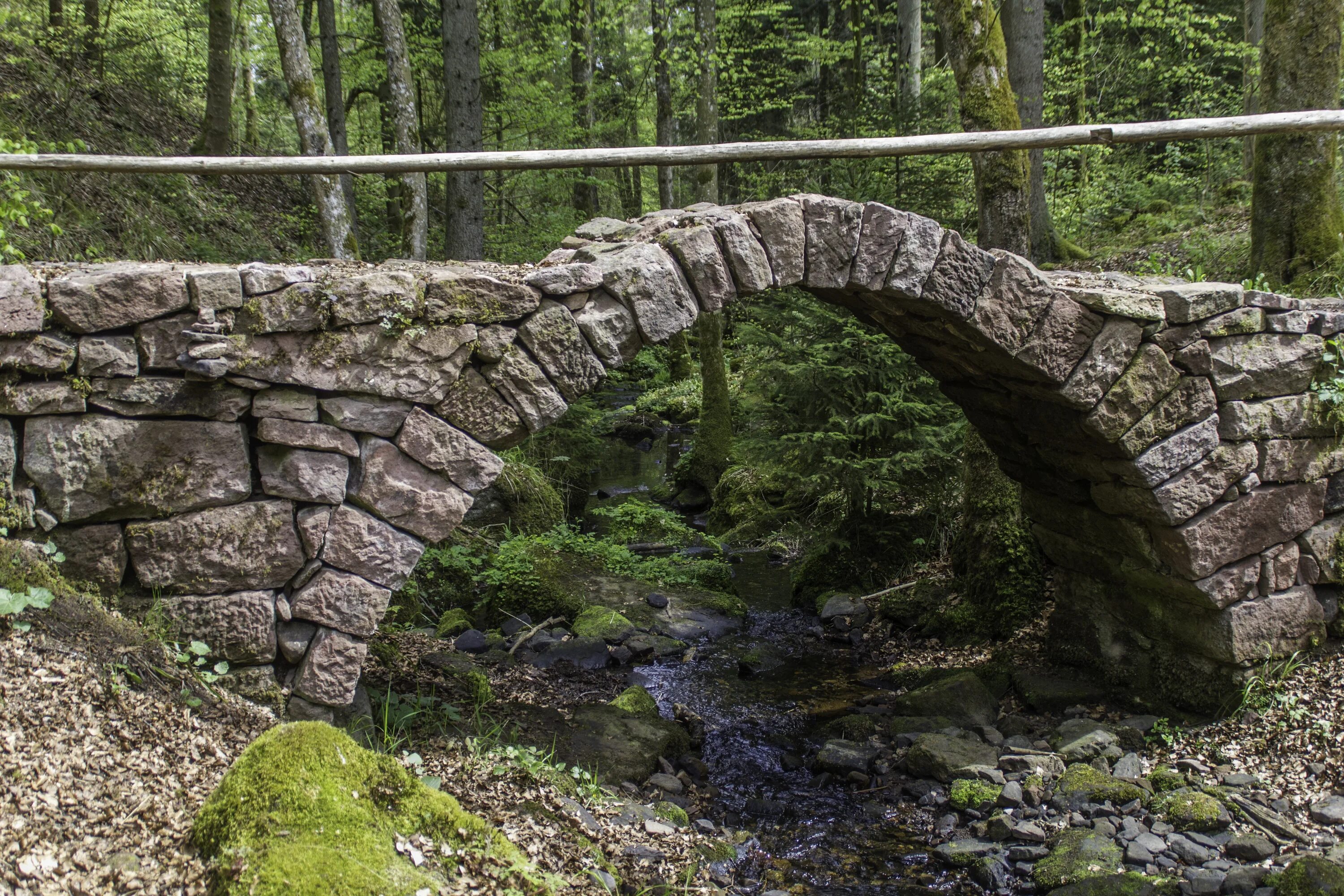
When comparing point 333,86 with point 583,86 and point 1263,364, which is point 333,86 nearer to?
point 583,86

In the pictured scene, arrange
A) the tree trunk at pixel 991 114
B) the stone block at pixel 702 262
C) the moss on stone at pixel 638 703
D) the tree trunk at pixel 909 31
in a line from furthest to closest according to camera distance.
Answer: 1. the tree trunk at pixel 909 31
2. the tree trunk at pixel 991 114
3. the moss on stone at pixel 638 703
4. the stone block at pixel 702 262

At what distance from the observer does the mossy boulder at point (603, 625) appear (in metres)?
7.28

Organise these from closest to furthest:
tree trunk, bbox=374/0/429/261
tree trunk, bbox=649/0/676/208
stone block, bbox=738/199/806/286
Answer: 1. stone block, bbox=738/199/806/286
2. tree trunk, bbox=374/0/429/261
3. tree trunk, bbox=649/0/676/208

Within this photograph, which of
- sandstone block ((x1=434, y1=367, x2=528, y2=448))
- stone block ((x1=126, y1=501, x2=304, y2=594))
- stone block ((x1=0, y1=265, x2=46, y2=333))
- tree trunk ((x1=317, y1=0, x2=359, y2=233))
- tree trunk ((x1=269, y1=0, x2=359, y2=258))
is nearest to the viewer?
stone block ((x1=0, y1=265, x2=46, y2=333))

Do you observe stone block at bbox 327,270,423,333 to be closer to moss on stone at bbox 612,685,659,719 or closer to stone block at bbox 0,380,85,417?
stone block at bbox 0,380,85,417

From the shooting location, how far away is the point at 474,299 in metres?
3.95

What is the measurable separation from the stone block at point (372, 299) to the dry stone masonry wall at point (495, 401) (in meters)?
0.01

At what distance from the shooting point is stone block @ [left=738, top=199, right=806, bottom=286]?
449cm

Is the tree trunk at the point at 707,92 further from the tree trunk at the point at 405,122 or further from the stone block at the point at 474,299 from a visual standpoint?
the stone block at the point at 474,299

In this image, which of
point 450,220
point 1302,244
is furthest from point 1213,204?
point 450,220

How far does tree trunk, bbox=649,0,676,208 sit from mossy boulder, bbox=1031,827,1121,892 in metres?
11.6

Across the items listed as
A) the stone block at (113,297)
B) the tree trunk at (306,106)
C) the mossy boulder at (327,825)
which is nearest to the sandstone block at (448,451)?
the stone block at (113,297)

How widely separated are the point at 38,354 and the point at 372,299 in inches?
48.3

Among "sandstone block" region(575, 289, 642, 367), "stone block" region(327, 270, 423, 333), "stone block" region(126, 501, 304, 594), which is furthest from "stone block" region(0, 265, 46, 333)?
"sandstone block" region(575, 289, 642, 367)
